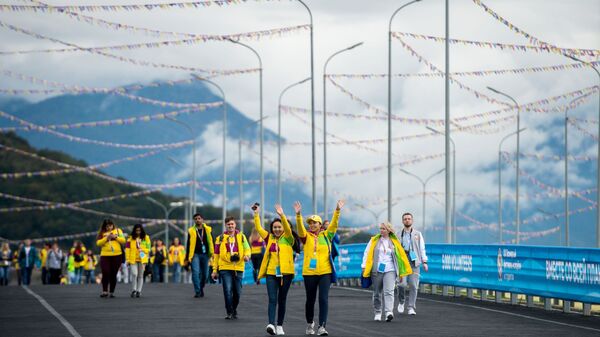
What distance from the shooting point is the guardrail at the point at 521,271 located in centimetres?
2483

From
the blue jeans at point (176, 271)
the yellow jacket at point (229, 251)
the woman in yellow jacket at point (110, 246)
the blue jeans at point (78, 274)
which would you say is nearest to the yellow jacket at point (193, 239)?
the woman in yellow jacket at point (110, 246)

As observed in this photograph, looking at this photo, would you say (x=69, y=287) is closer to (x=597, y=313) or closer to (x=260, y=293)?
(x=260, y=293)

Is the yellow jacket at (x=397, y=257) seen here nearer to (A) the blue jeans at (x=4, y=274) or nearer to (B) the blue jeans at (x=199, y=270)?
(B) the blue jeans at (x=199, y=270)

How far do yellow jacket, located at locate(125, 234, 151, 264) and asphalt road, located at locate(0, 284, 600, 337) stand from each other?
33.8 inches

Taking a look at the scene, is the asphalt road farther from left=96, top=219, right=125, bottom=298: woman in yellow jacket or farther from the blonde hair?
the blonde hair

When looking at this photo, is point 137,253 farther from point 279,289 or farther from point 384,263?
point 279,289

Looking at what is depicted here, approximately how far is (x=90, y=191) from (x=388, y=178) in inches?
4386

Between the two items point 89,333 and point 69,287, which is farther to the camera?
point 69,287

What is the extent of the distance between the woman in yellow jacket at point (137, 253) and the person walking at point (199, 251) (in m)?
0.93

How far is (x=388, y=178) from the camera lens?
159 feet

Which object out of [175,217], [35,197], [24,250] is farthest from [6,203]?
[24,250]

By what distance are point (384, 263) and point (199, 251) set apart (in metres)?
8.40

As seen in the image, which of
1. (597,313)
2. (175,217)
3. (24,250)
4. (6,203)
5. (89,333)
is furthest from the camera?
(175,217)

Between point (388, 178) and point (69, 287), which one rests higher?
point (388, 178)
